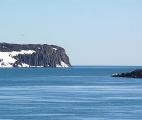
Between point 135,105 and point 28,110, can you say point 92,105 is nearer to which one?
point 135,105

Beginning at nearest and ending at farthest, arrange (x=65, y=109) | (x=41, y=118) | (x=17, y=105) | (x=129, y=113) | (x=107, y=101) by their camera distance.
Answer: (x=41, y=118), (x=129, y=113), (x=65, y=109), (x=17, y=105), (x=107, y=101)

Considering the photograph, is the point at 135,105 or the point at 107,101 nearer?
the point at 135,105

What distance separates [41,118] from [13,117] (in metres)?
2.96

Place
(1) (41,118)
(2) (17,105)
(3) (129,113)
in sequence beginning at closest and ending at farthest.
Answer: (1) (41,118), (3) (129,113), (2) (17,105)

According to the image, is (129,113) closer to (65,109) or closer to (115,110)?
(115,110)

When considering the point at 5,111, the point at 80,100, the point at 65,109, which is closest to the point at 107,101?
the point at 80,100

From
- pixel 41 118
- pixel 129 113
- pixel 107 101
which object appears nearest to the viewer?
pixel 41 118

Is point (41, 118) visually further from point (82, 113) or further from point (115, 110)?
point (115, 110)

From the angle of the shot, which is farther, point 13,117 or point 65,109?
point 65,109

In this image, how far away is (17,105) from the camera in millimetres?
76625

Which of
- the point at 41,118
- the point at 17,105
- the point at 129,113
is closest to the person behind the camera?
the point at 41,118

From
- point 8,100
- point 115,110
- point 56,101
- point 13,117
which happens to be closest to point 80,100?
point 56,101

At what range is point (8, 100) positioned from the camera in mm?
84625

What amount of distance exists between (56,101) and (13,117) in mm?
20295
